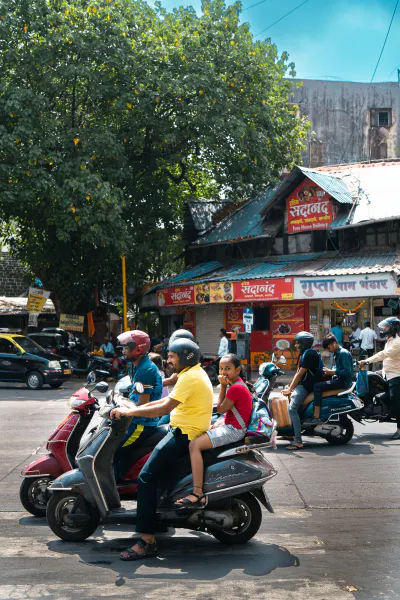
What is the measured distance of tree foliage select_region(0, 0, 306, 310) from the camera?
23.7 meters

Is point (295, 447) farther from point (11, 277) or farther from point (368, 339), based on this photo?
point (11, 277)

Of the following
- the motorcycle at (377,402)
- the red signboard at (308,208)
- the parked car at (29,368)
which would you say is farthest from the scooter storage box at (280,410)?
the red signboard at (308,208)

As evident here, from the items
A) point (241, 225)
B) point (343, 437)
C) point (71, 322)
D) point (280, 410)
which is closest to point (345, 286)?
point (241, 225)

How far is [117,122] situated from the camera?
27531mm

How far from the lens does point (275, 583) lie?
190 inches

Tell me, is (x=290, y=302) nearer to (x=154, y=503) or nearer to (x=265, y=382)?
(x=265, y=382)

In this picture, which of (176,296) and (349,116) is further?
(349,116)

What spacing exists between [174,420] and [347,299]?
67.0 feet

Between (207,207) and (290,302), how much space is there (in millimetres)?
7947

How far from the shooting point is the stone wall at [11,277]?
41.7 meters

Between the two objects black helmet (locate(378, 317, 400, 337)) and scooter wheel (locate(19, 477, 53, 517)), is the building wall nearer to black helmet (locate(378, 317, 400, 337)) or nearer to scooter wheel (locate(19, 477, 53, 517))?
black helmet (locate(378, 317, 400, 337))

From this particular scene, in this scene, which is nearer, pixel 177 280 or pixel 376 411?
pixel 376 411

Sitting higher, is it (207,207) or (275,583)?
(207,207)

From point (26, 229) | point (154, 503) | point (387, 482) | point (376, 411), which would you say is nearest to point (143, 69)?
point (26, 229)
